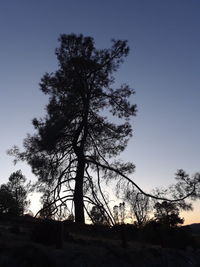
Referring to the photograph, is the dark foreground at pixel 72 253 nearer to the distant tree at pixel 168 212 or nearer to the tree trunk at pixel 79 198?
the distant tree at pixel 168 212

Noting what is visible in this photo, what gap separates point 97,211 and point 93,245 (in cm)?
681

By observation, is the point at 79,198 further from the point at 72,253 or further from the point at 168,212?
the point at 72,253

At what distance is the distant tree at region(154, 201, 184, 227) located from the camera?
19161 mm

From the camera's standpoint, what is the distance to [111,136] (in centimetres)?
2306

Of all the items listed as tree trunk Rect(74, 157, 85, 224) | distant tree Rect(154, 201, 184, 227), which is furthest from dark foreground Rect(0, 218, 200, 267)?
tree trunk Rect(74, 157, 85, 224)

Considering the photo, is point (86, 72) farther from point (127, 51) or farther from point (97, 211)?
point (97, 211)

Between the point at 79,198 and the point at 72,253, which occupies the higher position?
the point at 79,198

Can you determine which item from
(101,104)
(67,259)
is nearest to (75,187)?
(101,104)

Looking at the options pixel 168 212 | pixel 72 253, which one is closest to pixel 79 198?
pixel 168 212

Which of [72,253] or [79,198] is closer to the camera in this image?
[72,253]

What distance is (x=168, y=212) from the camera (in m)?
20.3

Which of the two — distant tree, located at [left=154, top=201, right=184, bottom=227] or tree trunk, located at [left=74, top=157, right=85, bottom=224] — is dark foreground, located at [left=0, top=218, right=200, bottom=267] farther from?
tree trunk, located at [left=74, top=157, right=85, bottom=224]

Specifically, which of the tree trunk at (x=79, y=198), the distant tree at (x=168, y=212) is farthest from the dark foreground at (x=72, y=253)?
the tree trunk at (x=79, y=198)

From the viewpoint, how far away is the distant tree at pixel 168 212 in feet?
62.9
